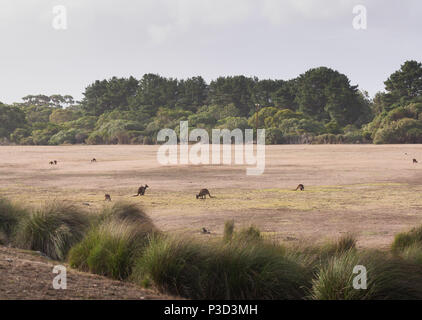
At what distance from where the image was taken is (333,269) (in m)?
6.15

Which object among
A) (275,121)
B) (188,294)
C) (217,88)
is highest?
(217,88)

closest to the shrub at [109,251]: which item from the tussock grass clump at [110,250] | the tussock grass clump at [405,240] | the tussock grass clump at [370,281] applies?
the tussock grass clump at [110,250]

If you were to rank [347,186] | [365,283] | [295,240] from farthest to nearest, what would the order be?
[347,186] → [295,240] → [365,283]

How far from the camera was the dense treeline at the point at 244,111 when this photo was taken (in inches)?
2466

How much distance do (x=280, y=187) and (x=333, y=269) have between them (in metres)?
12.6

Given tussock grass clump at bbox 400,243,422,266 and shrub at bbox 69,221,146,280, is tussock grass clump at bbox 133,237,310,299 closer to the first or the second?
shrub at bbox 69,221,146,280

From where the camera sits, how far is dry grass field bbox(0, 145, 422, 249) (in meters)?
11.2

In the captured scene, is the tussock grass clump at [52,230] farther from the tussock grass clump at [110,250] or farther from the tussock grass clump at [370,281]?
the tussock grass clump at [370,281]

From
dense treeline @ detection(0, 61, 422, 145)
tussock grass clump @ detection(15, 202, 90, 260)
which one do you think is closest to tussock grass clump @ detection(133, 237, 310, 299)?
tussock grass clump @ detection(15, 202, 90, 260)

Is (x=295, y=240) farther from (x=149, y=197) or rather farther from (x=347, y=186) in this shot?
(x=347, y=186)

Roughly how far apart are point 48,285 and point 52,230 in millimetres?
2946

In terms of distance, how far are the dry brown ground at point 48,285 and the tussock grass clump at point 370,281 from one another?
2000 mm

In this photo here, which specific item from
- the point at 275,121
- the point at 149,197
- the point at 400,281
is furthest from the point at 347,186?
the point at 275,121

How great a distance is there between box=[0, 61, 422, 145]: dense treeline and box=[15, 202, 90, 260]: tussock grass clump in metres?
51.0
